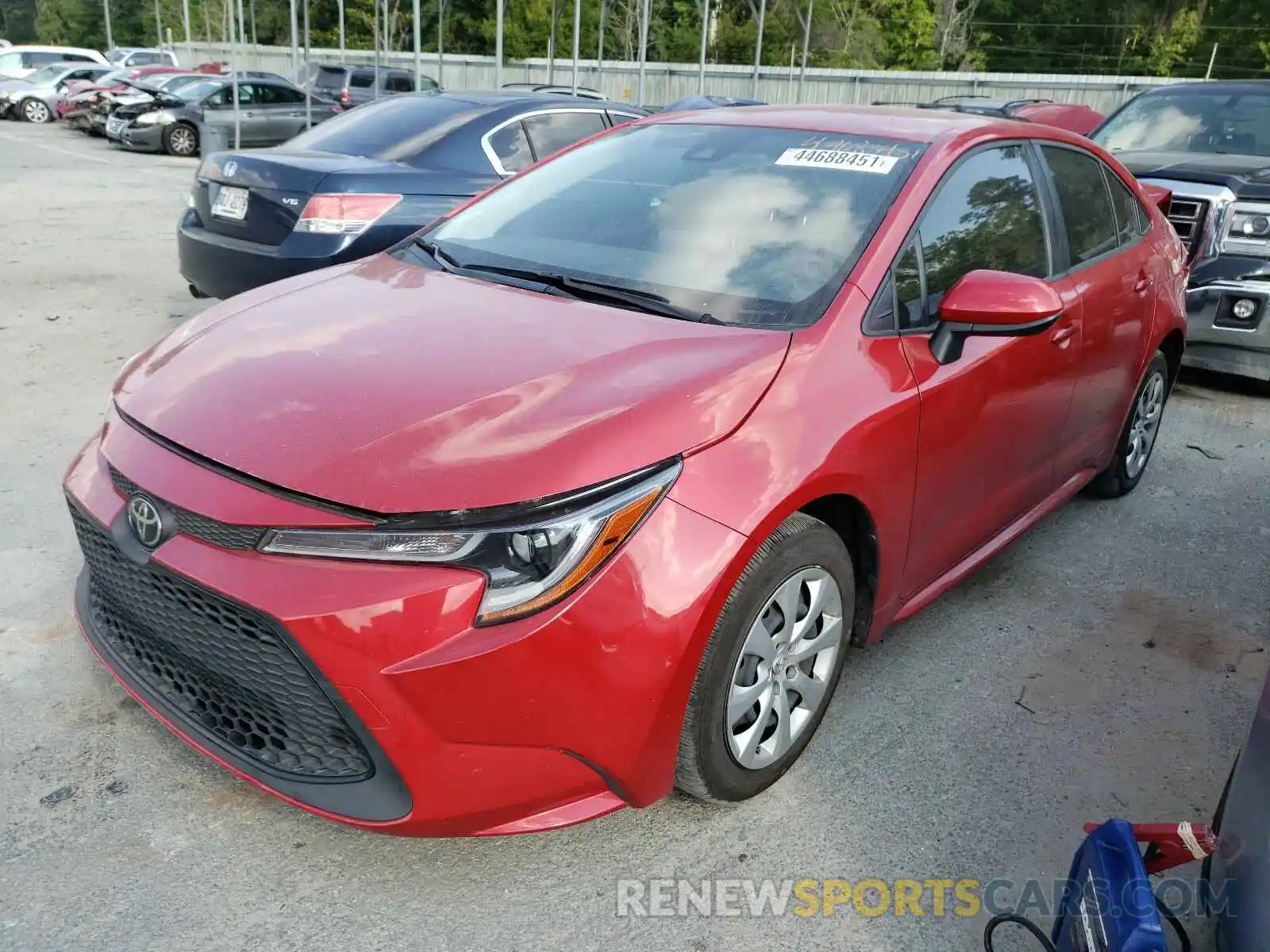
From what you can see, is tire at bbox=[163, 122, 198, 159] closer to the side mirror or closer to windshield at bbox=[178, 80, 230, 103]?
windshield at bbox=[178, 80, 230, 103]

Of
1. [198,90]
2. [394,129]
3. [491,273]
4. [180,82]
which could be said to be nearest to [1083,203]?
[491,273]

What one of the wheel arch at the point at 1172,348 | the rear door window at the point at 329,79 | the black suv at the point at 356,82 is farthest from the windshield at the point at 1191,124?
the rear door window at the point at 329,79

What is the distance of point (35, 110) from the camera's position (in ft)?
83.7

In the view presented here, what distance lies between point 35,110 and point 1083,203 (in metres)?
27.7

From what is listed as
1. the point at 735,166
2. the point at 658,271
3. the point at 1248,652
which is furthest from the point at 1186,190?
the point at 658,271

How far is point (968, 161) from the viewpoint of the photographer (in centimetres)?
333

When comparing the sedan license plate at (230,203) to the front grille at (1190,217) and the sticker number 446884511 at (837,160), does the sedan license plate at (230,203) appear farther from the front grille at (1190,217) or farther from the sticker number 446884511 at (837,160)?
the front grille at (1190,217)

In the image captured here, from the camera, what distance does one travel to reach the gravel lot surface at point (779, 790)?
7.57 ft

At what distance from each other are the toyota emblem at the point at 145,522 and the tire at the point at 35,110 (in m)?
27.6

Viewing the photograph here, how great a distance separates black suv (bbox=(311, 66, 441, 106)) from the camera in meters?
22.5

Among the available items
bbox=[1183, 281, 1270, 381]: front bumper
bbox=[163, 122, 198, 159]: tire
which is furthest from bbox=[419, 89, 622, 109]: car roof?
bbox=[163, 122, 198, 159]: tire

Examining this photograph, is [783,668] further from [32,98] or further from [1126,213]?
[32,98]

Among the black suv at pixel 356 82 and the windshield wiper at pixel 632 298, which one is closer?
the windshield wiper at pixel 632 298

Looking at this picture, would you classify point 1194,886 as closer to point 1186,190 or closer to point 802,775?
point 802,775
